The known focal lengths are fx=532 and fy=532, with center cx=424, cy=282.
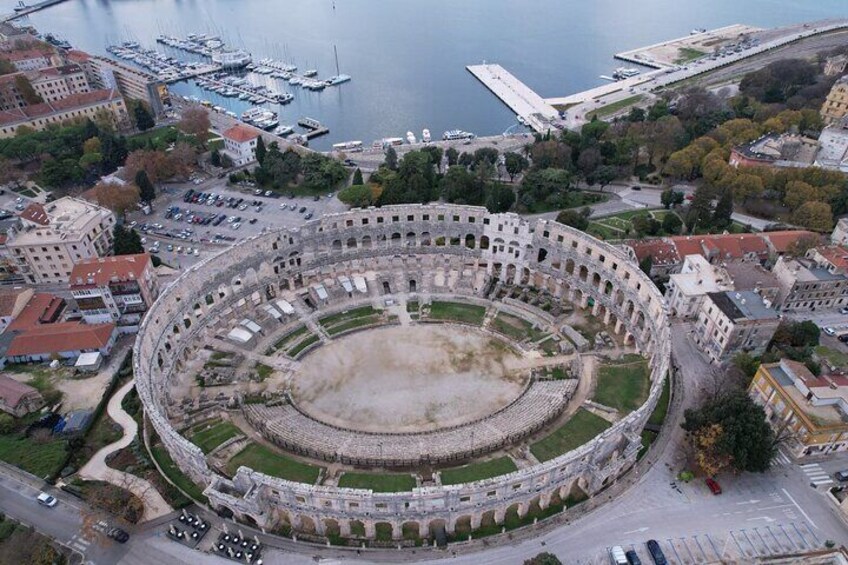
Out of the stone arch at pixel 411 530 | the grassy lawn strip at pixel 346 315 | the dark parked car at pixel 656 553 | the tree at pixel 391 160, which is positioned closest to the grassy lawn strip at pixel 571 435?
the dark parked car at pixel 656 553

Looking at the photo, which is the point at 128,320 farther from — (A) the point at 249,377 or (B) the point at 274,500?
(B) the point at 274,500

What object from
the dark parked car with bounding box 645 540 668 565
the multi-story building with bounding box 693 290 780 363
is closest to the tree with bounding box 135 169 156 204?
the multi-story building with bounding box 693 290 780 363

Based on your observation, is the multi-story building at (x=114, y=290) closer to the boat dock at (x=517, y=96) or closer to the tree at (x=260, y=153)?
the tree at (x=260, y=153)

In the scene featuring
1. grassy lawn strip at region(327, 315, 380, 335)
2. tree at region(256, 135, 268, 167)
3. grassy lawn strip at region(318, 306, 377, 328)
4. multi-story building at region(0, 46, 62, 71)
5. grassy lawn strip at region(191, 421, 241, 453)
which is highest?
multi-story building at region(0, 46, 62, 71)

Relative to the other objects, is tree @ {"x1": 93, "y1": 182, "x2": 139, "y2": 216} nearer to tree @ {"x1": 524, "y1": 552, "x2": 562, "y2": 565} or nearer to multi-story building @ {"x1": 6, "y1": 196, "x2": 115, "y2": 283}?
multi-story building @ {"x1": 6, "y1": 196, "x2": 115, "y2": 283}

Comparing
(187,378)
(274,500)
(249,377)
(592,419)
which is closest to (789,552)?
(592,419)
